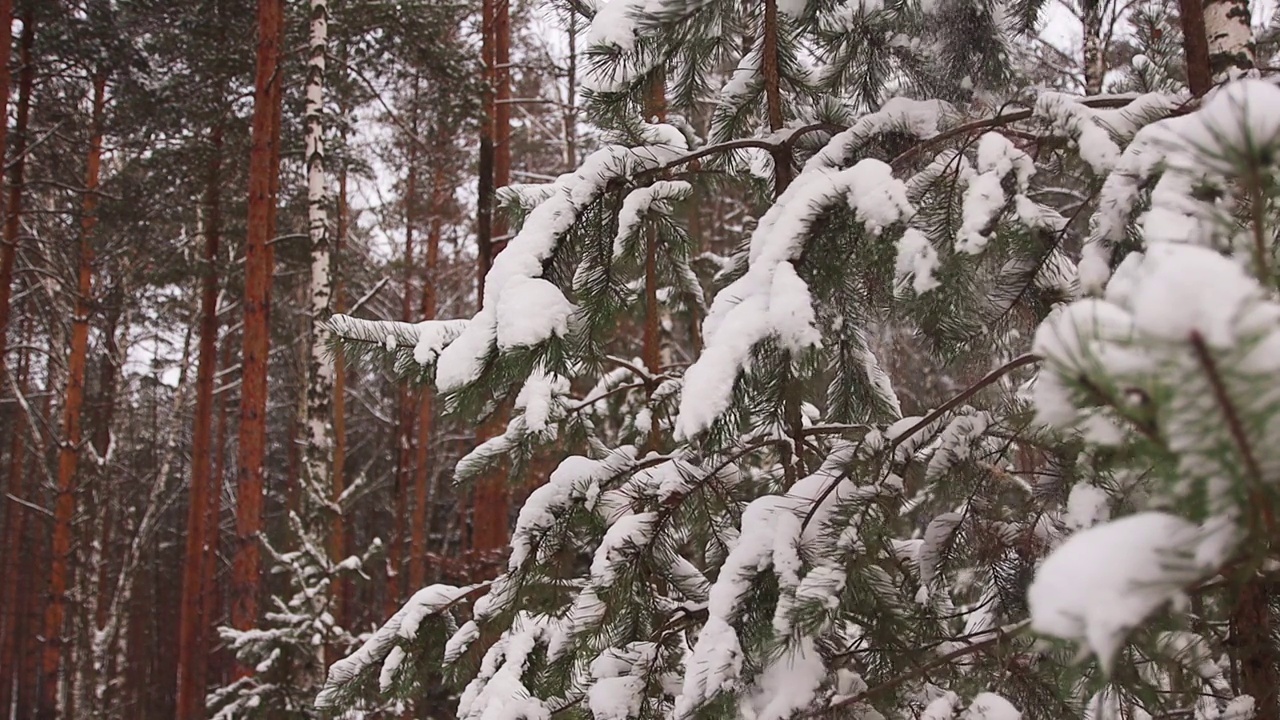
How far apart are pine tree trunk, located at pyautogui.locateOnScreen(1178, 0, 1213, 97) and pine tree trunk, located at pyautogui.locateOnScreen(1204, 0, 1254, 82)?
19mm

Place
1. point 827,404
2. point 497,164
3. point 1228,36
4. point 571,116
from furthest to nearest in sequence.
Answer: point 571,116 → point 497,164 → point 827,404 → point 1228,36

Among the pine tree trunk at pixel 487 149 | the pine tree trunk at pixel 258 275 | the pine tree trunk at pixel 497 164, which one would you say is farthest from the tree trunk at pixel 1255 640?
the pine tree trunk at pixel 258 275

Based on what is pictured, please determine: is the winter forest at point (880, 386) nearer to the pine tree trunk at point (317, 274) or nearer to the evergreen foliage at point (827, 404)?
the evergreen foliage at point (827, 404)

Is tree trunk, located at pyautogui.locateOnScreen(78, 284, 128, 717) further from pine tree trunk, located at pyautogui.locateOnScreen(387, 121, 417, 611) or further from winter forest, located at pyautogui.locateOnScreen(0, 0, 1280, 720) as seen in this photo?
winter forest, located at pyautogui.locateOnScreen(0, 0, 1280, 720)

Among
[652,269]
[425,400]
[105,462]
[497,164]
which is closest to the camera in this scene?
[652,269]

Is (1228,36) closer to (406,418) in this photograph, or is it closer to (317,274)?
(317,274)

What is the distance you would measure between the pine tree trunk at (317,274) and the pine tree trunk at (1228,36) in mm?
6935

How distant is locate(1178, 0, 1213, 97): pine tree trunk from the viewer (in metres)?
2.12

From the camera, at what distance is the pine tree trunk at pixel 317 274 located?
758cm

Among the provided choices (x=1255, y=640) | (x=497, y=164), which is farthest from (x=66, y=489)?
(x=1255, y=640)

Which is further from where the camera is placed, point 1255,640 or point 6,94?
point 6,94

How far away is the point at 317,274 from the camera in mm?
7902

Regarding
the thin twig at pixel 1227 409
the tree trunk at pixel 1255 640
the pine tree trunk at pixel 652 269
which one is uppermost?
the pine tree trunk at pixel 652 269

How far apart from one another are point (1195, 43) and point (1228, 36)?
0.08m
